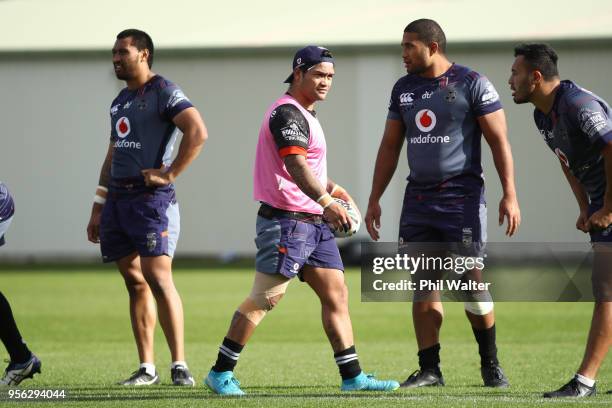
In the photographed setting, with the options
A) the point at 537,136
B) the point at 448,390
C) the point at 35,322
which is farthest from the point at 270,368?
the point at 537,136

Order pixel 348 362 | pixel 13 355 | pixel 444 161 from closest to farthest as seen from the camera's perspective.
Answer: pixel 348 362
pixel 444 161
pixel 13 355

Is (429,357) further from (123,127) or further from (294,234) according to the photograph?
(123,127)

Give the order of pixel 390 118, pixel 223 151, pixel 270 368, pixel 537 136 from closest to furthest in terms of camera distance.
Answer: pixel 390 118 → pixel 270 368 → pixel 537 136 → pixel 223 151

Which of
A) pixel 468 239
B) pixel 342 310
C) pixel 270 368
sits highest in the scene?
pixel 468 239

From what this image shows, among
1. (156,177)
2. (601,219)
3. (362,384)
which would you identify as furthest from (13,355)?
(601,219)

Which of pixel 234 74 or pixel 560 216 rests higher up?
pixel 234 74

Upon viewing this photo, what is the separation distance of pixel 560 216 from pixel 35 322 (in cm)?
1918

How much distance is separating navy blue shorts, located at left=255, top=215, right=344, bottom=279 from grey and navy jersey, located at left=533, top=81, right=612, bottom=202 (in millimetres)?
1701

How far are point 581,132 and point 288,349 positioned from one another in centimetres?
518

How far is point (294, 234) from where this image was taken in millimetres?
7488

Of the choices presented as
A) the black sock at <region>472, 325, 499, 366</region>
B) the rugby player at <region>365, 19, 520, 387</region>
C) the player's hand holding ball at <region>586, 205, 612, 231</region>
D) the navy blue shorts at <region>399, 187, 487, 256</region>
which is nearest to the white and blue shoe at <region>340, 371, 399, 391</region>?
the rugby player at <region>365, 19, 520, 387</region>

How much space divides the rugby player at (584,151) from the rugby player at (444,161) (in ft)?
1.23

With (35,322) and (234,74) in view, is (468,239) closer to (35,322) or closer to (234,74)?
(35,322)

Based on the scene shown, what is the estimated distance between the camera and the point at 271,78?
3184 cm
